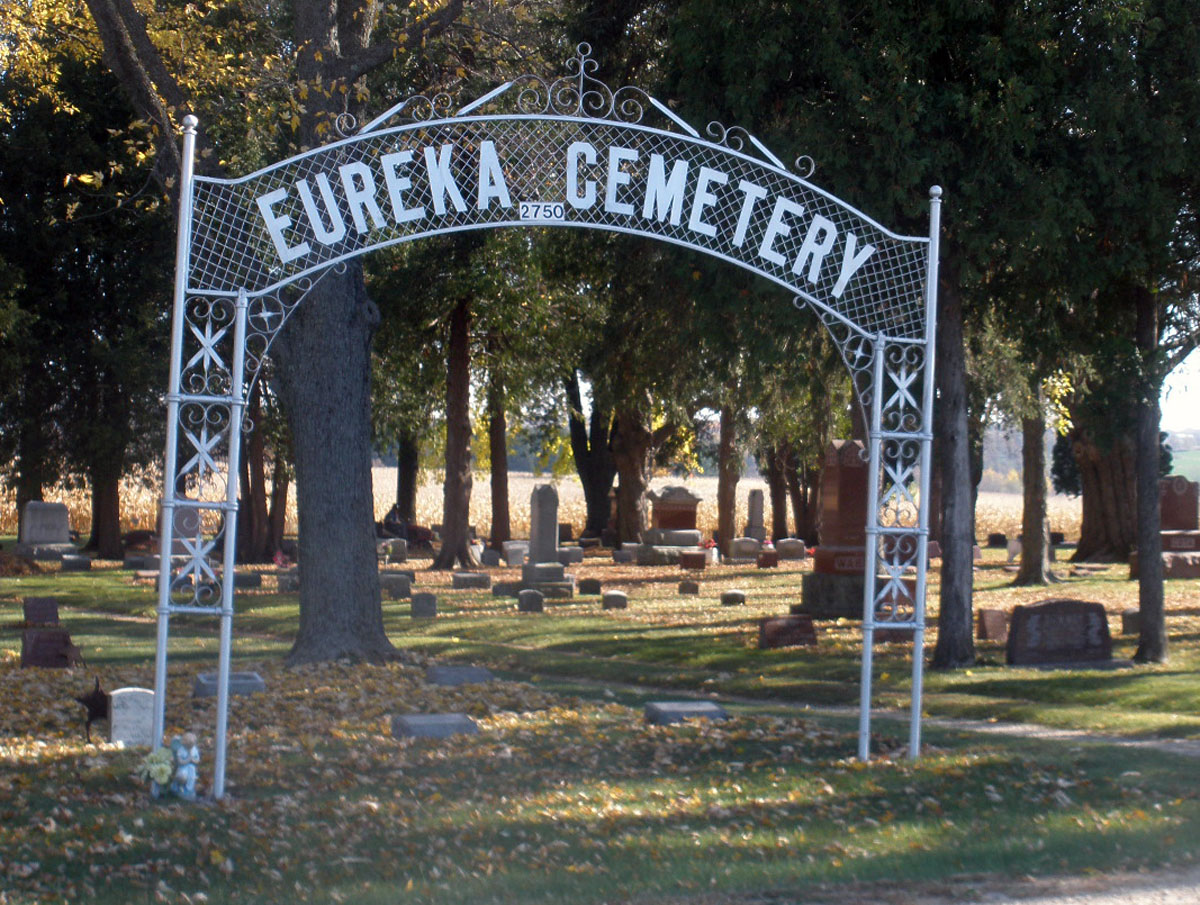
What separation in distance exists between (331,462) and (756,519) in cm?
3109

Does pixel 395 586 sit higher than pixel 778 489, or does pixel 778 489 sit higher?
pixel 778 489

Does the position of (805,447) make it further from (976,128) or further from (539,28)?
(976,128)

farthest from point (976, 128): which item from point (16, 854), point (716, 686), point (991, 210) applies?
point (16, 854)

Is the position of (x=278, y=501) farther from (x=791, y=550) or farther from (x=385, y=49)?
(x=385, y=49)

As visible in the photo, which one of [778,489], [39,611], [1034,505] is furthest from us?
[778,489]

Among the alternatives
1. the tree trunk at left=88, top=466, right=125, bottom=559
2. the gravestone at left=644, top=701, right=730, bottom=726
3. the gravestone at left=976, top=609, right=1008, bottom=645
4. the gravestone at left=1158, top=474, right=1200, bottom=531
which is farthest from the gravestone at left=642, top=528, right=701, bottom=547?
the gravestone at left=644, top=701, right=730, bottom=726

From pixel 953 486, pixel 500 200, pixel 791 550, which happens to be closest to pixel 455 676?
pixel 500 200

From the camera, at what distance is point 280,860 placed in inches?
247

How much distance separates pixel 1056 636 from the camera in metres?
14.4

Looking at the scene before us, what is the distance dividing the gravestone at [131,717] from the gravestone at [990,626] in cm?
1103

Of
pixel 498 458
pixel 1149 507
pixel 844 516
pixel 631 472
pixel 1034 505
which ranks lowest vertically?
pixel 844 516

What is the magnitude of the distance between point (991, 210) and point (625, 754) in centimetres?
737

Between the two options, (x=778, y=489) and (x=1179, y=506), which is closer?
(x=1179, y=506)

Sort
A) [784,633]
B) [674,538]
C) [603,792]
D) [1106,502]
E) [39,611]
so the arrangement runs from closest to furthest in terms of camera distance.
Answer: [603,792] → [784,633] → [39,611] → [1106,502] → [674,538]
